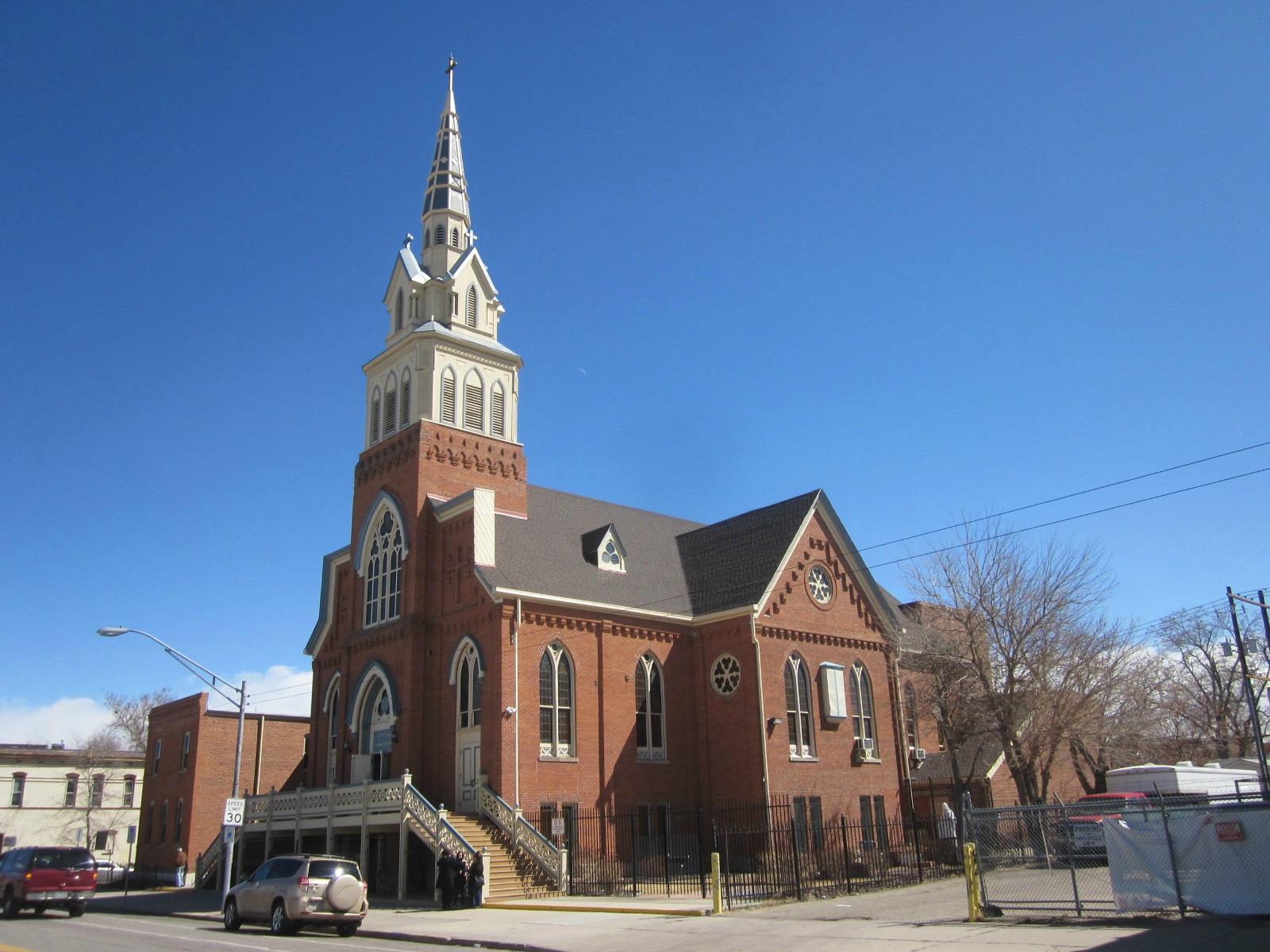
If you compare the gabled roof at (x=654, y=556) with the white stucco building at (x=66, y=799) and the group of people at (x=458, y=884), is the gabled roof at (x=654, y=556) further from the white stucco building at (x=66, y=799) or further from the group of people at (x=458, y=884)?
the white stucco building at (x=66, y=799)

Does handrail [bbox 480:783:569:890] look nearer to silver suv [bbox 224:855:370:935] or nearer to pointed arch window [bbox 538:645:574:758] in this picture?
pointed arch window [bbox 538:645:574:758]

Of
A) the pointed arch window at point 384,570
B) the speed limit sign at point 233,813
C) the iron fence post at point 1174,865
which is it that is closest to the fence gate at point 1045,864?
the iron fence post at point 1174,865

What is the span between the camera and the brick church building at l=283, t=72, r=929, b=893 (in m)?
31.9

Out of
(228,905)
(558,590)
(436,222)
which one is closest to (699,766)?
(558,590)

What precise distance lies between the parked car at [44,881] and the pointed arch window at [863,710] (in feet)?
81.1

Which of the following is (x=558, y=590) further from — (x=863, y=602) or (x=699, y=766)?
(x=863, y=602)

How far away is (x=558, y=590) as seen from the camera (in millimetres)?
32938

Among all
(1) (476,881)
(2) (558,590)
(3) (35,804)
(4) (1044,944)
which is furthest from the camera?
(3) (35,804)

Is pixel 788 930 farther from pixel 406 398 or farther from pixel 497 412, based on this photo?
pixel 406 398

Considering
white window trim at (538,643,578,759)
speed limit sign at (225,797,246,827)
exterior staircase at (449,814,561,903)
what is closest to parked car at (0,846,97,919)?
speed limit sign at (225,797,246,827)

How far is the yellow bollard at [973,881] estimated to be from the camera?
17781mm

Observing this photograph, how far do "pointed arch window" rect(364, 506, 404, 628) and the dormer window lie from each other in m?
7.00

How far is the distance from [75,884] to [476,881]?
1036cm

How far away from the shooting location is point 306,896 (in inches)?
789
